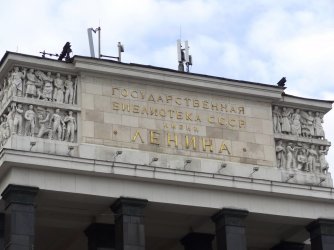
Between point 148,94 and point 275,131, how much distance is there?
5.08m

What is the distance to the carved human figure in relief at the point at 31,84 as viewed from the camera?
123ft

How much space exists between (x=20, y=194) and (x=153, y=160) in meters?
4.82

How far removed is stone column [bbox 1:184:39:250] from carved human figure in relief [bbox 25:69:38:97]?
11.1 feet

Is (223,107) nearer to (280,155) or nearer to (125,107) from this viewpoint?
(280,155)

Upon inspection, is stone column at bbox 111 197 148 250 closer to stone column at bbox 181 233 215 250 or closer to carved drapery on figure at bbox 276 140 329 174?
stone column at bbox 181 233 215 250

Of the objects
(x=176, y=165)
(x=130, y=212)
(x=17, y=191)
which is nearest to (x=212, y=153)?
(x=176, y=165)

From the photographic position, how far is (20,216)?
117 ft

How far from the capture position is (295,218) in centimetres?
4006

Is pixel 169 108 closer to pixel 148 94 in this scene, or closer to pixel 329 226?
pixel 148 94

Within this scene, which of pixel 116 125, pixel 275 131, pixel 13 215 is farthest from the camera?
pixel 275 131

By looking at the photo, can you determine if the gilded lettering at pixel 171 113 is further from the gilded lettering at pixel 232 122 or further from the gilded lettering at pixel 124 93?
the gilded lettering at pixel 232 122

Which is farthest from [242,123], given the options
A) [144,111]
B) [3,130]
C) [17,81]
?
[3,130]

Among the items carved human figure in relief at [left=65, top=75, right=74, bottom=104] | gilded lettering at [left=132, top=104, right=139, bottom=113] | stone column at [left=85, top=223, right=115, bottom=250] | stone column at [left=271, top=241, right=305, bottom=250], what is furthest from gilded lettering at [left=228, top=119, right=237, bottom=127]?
carved human figure in relief at [left=65, top=75, right=74, bottom=104]

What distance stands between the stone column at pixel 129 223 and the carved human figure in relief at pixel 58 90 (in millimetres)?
4048
